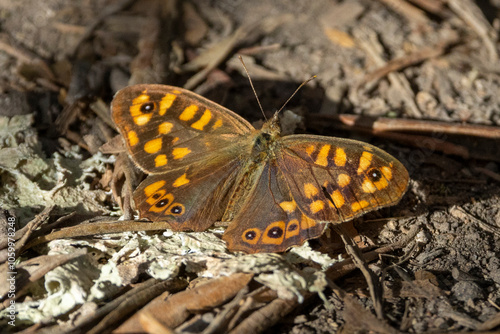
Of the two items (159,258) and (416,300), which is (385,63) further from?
(159,258)

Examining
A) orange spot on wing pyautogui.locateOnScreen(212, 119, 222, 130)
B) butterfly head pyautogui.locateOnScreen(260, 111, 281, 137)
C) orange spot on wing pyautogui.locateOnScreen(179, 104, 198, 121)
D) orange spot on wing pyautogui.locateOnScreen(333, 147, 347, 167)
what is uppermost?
orange spot on wing pyautogui.locateOnScreen(179, 104, 198, 121)

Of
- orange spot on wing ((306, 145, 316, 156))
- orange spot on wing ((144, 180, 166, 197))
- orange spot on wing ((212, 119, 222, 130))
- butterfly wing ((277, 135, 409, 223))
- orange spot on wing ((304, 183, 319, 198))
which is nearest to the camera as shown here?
butterfly wing ((277, 135, 409, 223))

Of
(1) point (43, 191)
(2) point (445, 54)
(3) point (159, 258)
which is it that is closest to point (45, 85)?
(1) point (43, 191)

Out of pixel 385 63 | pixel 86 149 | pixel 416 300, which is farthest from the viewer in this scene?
pixel 385 63

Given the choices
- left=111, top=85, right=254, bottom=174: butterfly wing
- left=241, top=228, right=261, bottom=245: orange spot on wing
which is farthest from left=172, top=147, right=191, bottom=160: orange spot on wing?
left=241, top=228, right=261, bottom=245: orange spot on wing

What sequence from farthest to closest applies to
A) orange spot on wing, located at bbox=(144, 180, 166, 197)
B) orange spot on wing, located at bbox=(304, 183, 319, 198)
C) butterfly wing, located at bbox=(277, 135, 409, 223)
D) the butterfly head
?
the butterfly head → orange spot on wing, located at bbox=(144, 180, 166, 197) → orange spot on wing, located at bbox=(304, 183, 319, 198) → butterfly wing, located at bbox=(277, 135, 409, 223)

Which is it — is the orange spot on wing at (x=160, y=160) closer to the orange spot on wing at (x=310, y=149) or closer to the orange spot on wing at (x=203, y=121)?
the orange spot on wing at (x=203, y=121)

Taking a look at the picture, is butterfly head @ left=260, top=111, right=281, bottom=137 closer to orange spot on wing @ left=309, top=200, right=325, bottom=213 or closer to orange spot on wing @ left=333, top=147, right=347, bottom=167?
orange spot on wing @ left=333, top=147, right=347, bottom=167

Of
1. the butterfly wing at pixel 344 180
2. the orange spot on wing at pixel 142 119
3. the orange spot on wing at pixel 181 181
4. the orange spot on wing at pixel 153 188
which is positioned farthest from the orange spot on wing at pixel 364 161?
the orange spot on wing at pixel 142 119
